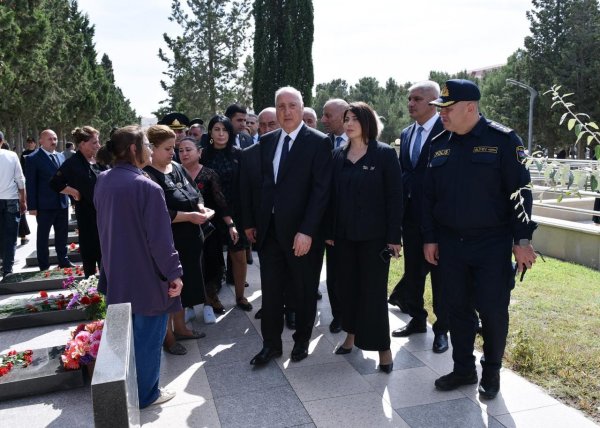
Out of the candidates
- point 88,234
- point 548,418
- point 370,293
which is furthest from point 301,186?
point 88,234

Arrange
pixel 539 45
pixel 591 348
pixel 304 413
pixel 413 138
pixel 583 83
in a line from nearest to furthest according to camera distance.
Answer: pixel 304 413 < pixel 591 348 < pixel 413 138 < pixel 583 83 < pixel 539 45

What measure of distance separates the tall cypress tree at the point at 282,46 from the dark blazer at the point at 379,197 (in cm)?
1820

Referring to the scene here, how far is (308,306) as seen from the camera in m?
4.17

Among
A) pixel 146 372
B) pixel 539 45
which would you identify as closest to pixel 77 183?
pixel 146 372

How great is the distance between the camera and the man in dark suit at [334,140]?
15.4 feet

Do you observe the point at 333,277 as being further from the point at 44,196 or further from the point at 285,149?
the point at 44,196

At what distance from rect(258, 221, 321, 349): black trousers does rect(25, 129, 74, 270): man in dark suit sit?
4416 millimetres

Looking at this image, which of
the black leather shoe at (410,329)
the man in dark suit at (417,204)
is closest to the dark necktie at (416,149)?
the man in dark suit at (417,204)

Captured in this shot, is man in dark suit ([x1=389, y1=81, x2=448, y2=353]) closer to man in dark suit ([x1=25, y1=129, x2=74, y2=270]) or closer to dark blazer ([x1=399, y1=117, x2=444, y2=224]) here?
dark blazer ([x1=399, y1=117, x2=444, y2=224])

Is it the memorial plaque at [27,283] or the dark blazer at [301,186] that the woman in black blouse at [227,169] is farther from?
the memorial plaque at [27,283]

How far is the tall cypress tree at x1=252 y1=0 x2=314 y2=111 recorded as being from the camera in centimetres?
2119

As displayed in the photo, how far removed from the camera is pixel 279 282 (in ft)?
13.6

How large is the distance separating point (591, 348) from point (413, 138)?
7.68 ft

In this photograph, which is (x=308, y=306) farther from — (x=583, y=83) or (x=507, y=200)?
(x=583, y=83)
